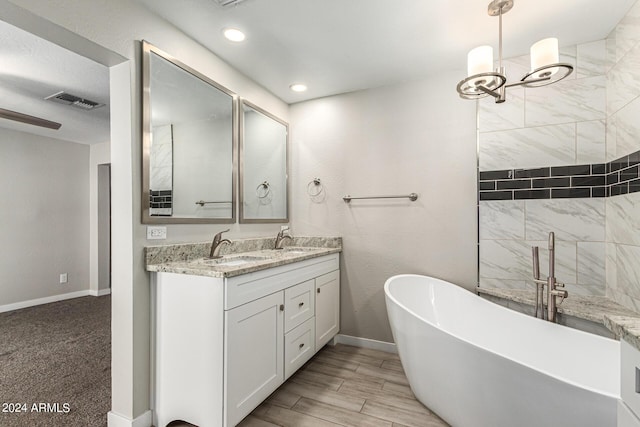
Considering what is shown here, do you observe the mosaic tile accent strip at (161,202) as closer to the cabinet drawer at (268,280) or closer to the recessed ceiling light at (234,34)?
the cabinet drawer at (268,280)

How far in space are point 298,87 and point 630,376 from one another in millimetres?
2822

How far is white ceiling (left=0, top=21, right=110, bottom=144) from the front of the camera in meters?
2.17

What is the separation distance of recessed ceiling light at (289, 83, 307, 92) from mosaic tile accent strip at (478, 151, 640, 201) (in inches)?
69.6

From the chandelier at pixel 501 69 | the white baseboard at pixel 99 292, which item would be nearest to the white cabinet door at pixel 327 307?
the chandelier at pixel 501 69

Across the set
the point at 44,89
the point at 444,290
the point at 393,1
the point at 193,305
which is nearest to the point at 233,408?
the point at 193,305

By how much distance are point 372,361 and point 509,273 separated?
1324 mm

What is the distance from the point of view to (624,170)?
184 cm

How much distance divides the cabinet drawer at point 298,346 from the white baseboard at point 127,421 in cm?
82

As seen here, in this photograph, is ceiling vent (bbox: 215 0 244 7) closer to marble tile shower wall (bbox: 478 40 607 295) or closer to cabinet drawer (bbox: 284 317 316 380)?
marble tile shower wall (bbox: 478 40 607 295)

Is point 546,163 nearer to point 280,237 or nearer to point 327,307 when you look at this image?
point 327,307

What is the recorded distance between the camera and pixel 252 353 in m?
1.70

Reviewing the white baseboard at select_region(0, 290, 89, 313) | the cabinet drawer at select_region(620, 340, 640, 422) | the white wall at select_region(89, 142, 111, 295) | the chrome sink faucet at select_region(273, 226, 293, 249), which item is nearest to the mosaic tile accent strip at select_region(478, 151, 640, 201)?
the cabinet drawer at select_region(620, 340, 640, 422)

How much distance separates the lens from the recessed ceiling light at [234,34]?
1.98 meters

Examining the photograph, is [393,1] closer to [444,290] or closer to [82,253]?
[444,290]
